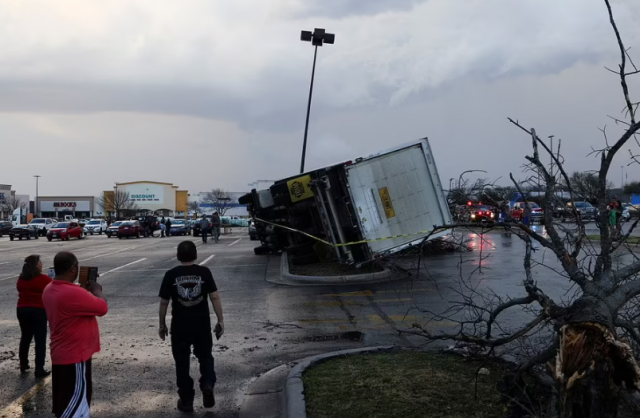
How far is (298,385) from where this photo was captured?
236 inches

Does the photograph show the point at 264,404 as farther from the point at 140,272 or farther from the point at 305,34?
the point at 305,34

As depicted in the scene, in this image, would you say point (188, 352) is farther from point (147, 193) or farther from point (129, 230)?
point (147, 193)

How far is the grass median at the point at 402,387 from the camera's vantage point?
5129 millimetres

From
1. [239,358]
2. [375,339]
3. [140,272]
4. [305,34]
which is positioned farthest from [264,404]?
[305,34]

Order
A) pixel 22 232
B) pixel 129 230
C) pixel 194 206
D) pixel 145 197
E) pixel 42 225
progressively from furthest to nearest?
pixel 145 197 → pixel 194 206 → pixel 42 225 → pixel 22 232 → pixel 129 230

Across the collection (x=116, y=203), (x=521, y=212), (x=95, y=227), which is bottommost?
(x=521, y=212)

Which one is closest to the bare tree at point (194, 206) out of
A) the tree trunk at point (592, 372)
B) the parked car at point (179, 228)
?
the parked car at point (179, 228)

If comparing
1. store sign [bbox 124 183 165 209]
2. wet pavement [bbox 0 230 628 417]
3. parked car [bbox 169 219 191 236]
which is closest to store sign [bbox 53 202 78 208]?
store sign [bbox 124 183 165 209]

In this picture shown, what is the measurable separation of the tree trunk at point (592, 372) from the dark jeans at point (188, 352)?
3179 mm

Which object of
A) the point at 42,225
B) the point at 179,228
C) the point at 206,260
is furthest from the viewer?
the point at 42,225

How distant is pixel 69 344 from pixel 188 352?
4.10 feet

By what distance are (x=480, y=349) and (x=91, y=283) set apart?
12.4 ft

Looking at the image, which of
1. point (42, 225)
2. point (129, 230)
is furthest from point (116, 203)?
point (129, 230)

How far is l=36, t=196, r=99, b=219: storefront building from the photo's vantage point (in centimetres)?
11862
